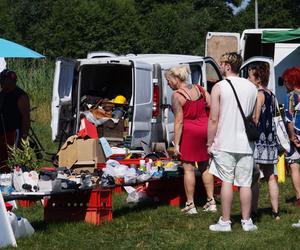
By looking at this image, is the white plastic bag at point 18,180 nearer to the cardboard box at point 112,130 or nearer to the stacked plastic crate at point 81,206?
the stacked plastic crate at point 81,206

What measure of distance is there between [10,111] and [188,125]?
8.81 feet

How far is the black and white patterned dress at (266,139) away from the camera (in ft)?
32.0

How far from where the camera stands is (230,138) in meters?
8.95

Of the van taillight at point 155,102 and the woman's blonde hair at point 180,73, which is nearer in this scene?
the woman's blonde hair at point 180,73

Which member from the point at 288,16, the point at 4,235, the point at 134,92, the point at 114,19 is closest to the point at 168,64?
the point at 134,92

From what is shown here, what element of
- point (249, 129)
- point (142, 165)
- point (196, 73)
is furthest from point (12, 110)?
point (196, 73)

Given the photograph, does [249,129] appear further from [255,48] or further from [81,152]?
[255,48]

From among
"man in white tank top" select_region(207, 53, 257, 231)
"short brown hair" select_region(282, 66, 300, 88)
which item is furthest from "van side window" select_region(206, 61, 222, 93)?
"man in white tank top" select_region(207, 53, 257, 231)

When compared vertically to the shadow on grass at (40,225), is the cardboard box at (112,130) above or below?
above

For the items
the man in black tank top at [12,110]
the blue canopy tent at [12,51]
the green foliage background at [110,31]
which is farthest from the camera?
the green foliage background at [110,31]

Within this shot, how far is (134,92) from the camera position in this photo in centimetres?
1413

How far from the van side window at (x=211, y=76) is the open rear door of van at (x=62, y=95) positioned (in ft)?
9.46

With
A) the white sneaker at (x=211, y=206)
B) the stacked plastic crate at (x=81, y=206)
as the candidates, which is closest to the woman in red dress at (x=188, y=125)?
the white sneaker at (x=211, y=206)

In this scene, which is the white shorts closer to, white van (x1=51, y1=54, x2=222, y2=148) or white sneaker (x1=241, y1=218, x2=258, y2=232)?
white sneaker (x1=241, y1=218, x2=258, y2=232)
